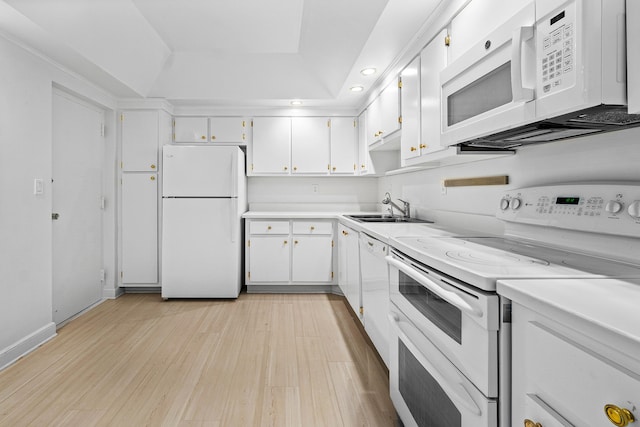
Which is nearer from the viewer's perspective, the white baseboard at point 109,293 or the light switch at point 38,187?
the light switch at point 38,187

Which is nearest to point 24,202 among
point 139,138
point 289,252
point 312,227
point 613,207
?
point 139,138

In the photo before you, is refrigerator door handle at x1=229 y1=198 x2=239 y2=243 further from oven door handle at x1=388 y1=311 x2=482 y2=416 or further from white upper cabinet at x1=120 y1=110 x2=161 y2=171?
oven door handle at x1=388 y1=311 x2=482 y2=416

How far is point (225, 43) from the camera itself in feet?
10.7

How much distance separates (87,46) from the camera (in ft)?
8.45

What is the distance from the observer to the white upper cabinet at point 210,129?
407 centimetres

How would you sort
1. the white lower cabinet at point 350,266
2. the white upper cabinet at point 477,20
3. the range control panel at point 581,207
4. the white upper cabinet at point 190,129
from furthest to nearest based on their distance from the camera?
the white upper cabinet at point 190,129 < the white lower cabinet at point 350,266 < the white upper cabinet at point 477,20 < the range control panel at point 581,207

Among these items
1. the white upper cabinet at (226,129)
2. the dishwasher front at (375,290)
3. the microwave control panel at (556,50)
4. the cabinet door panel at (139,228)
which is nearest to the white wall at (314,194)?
the white upper cabinet at (226,129)

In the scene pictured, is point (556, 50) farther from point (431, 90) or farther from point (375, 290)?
point (375, 290)

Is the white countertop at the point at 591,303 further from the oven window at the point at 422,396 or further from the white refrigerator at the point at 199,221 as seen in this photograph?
the white refrigerator at the point at 199,221

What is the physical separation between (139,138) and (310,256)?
7.41 ft

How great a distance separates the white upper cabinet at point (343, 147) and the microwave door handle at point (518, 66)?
120 inches

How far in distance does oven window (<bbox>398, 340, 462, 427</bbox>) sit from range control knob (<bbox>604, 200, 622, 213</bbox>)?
795 millimetres

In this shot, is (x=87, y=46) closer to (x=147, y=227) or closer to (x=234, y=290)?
(x=147, y=227)

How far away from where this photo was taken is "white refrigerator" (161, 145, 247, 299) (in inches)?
142
